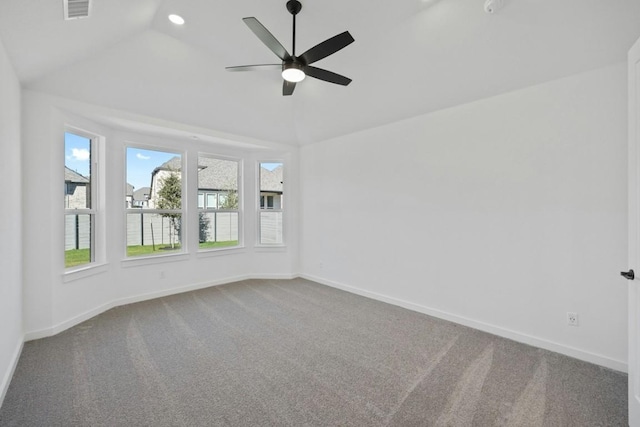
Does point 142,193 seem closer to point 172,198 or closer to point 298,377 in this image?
point 172,198

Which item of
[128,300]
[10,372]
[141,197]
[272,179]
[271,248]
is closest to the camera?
[10,372]

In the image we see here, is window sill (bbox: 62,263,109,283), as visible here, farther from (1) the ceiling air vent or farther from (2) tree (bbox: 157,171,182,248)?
(1) the ceiling air vent

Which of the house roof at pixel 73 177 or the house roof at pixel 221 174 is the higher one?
the house roof at pixel 221 174

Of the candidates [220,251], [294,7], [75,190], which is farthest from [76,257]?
[294,7]

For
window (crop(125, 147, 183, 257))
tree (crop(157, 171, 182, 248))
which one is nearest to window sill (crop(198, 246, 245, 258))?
window (crop(125, 147, 183, 257))

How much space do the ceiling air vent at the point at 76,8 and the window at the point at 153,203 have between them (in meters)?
2.36

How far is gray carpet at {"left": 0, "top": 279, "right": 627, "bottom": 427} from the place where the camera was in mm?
1863

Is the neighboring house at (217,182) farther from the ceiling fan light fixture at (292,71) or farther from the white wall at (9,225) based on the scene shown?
the ceiling fan light fixture at (292,71)

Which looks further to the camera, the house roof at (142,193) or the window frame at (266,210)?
the window frame at (266,210)

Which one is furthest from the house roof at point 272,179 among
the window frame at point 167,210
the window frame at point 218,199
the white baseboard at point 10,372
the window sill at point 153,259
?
the white baseboard at point 10,372

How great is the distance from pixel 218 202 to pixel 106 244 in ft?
5.96

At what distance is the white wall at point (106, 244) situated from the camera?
9.50 feet

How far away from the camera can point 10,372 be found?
227 centimetres

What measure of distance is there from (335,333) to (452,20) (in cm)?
335
